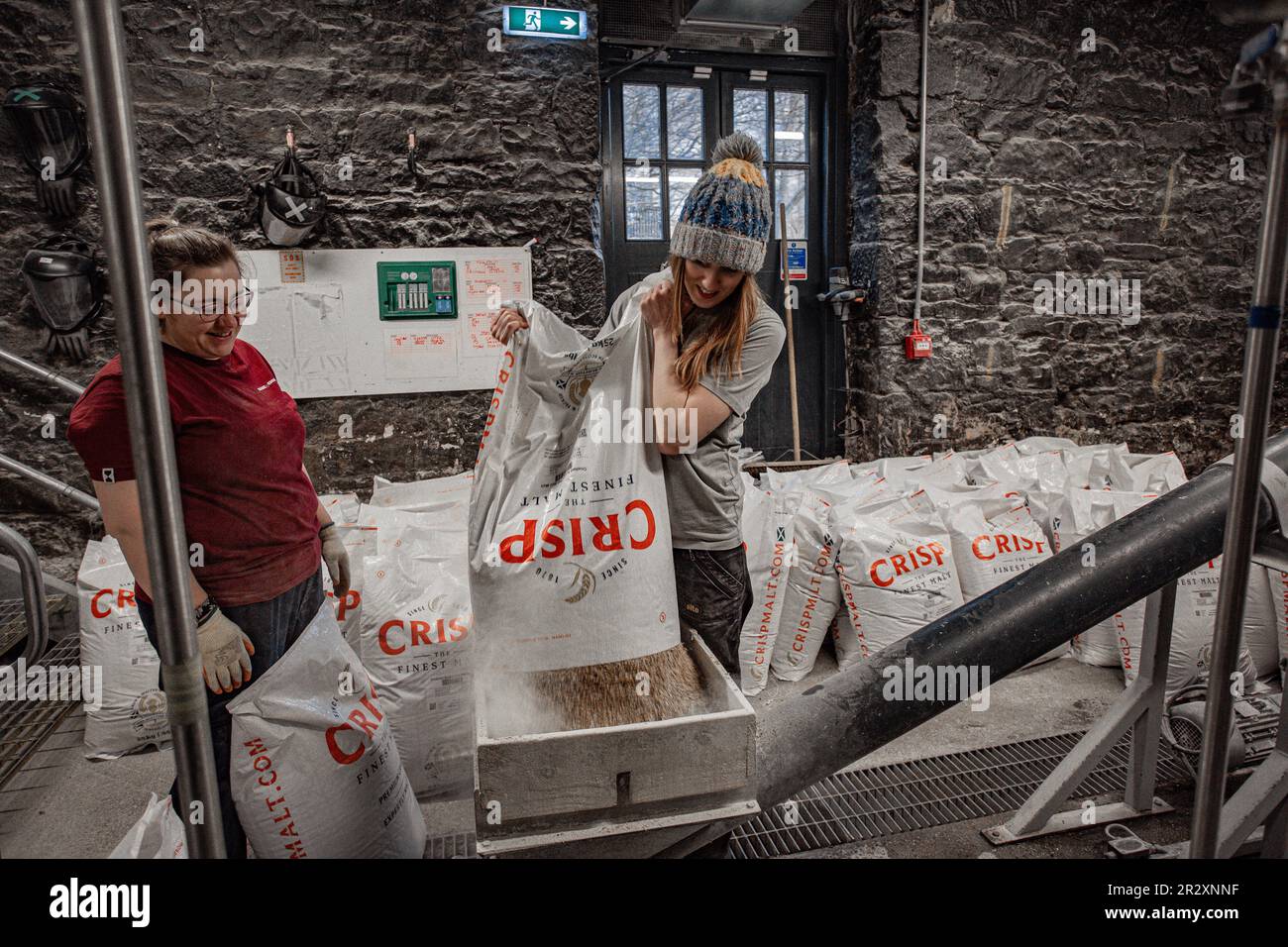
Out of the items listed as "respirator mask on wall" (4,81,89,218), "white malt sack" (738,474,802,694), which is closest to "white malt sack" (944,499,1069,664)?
"white malt sack" (738,474,802,694)

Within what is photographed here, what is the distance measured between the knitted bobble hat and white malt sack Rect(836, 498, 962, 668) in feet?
4.83

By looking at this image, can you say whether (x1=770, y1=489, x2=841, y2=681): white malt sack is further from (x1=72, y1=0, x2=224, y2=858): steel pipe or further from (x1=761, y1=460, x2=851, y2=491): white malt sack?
(x1=72, y1=0, x2=224, y2=858): steel pipe

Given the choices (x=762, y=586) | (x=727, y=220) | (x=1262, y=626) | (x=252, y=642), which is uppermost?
(x=727, y=220)

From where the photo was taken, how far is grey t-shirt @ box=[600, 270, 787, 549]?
143cm

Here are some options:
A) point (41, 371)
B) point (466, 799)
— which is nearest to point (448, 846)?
point (466, 799)

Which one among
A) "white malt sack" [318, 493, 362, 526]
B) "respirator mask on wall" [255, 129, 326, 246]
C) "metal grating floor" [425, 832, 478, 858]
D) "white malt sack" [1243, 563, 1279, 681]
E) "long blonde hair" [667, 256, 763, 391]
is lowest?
"metal grating floor" [425, 832, 478, 858]

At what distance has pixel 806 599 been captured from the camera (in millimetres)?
2760

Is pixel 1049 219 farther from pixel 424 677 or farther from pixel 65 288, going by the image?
pixel 65 288

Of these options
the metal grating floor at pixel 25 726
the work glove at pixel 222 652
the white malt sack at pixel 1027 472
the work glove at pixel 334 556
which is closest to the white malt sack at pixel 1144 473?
the white malt sack at pixel 1027 472

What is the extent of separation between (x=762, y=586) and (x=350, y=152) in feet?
7.81

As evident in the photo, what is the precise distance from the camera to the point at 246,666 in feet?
4.56

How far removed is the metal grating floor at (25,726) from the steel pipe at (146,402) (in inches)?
82.2

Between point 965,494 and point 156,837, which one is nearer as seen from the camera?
point 156,837

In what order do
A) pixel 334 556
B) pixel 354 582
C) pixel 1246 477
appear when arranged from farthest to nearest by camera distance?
1. pixel 354 582
2. pixel 334 556
3. pixel 1246 477
